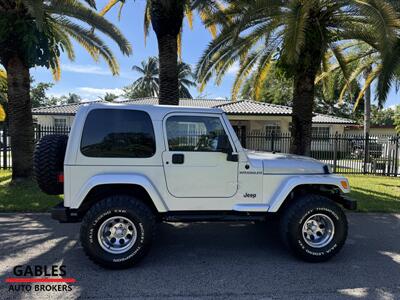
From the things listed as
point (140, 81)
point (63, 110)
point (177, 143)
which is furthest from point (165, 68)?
point (140, 81)

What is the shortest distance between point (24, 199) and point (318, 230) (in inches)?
272

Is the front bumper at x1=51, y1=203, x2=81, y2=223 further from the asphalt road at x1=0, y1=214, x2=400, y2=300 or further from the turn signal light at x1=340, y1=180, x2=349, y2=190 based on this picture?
the turn signal light at x1=340, y1=180, x2=349, y2=190

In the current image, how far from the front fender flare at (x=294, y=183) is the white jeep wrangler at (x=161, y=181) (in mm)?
15

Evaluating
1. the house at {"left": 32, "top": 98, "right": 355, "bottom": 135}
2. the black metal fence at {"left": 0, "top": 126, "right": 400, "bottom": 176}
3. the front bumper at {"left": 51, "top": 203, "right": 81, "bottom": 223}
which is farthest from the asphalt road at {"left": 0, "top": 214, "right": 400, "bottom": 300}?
the house at {"left": 32, "top": 98, "right": 355, "bottom": 135}

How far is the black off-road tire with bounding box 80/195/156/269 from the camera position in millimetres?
3917

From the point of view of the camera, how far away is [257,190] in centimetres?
435

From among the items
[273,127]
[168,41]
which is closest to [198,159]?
[168,41]

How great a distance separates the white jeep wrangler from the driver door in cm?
1

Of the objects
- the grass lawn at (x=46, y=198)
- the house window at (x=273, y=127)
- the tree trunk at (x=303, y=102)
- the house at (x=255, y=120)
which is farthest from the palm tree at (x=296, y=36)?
the house window at (x=273, y=127)

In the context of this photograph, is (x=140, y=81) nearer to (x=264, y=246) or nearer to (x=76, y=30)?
(x=76, y=30)

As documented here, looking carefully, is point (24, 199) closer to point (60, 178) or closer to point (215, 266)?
point (60, 178)

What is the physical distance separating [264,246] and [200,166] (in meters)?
1.82

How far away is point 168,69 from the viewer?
8.31 m

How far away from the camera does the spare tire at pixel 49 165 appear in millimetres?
4133
